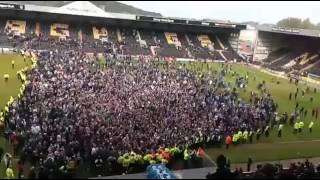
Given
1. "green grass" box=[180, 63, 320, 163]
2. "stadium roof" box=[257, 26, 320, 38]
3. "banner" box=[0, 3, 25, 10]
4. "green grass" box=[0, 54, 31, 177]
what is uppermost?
"banner" box=[0, 3, 25, 10]

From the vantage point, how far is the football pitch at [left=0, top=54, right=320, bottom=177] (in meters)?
22.4

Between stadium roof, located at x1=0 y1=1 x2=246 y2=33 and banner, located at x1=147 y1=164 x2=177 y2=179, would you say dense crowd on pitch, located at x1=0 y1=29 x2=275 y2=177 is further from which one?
stadium roof, located at x1=0 y1=1 x2=246 y2=33

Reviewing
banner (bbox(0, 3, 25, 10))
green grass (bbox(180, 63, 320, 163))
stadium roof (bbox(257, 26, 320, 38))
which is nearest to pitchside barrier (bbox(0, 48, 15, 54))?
banner (bbox(0, 3, 25, 10))

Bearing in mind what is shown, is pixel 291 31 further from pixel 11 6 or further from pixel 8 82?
pixel 8 82

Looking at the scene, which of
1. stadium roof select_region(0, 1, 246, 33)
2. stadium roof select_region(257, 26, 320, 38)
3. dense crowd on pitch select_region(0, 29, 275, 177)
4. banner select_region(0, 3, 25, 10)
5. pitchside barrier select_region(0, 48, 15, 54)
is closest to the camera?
dense crowd on pitch select_region(0, 29, 275, 177)

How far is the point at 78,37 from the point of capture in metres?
56.9

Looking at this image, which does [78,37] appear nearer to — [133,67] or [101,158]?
[133,67]

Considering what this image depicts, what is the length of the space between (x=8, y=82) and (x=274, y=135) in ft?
62.7

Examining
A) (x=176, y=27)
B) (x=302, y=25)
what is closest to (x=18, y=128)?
(x=176, y=27)

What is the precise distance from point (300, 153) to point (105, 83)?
13.1 metres

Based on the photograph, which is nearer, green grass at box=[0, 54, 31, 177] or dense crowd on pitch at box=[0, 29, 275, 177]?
dense crowd on pitch at box=[0, 29, 275, 177]

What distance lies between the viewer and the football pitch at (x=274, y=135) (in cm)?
2242

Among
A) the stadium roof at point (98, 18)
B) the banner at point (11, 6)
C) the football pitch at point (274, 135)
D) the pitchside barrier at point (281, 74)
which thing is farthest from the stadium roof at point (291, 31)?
the banner at point (11, 6)

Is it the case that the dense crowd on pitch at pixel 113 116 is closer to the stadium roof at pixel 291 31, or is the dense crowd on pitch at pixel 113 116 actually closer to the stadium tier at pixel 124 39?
the stadium tier at pixel 124 39
